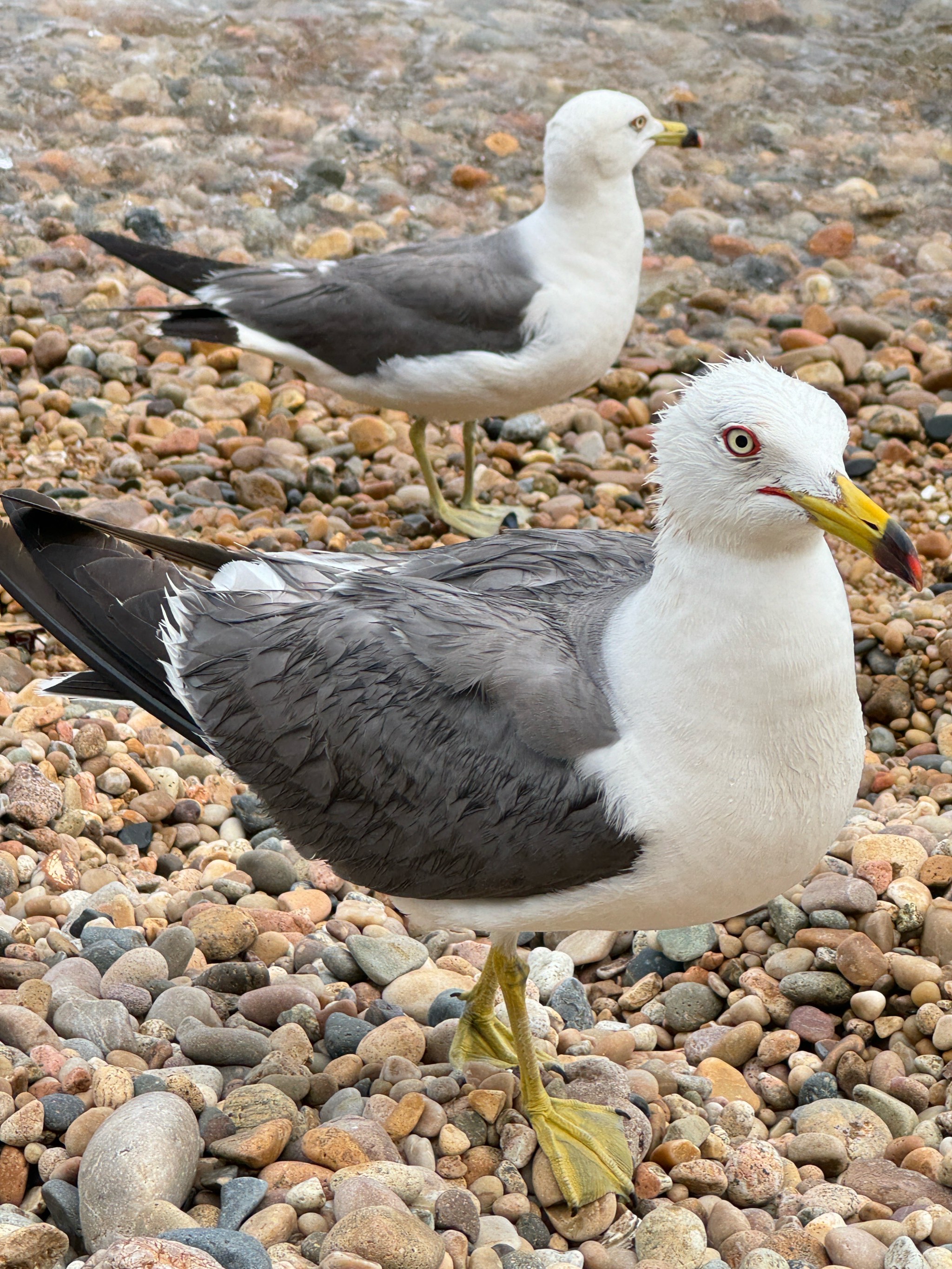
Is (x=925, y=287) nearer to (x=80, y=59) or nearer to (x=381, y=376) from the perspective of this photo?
(x=381, y=376)

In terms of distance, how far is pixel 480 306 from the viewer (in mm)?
6449

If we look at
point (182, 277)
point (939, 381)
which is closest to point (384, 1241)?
point (182, 277)

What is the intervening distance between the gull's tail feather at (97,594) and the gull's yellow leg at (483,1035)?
97cm

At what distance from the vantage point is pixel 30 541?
3941 mm

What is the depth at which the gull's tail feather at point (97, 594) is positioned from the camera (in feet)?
12.4

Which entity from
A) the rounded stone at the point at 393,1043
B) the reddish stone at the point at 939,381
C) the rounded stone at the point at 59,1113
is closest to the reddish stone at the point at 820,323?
the reddish stone at the point at 939,381

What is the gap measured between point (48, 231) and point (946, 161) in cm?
651

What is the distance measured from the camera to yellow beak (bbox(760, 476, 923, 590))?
9.12 ft

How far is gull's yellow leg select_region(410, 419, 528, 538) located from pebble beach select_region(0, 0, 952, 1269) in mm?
134

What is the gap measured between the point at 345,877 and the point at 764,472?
148cm

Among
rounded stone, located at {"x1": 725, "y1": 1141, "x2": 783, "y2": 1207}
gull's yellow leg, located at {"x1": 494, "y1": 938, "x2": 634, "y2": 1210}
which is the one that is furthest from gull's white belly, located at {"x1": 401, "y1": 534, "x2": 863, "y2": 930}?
rounded stone, located at {"x1": 725, "y1": 1141, "x2": 783, "y2": 1207}

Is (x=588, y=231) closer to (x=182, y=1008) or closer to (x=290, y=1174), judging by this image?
(x=182, y=1008)

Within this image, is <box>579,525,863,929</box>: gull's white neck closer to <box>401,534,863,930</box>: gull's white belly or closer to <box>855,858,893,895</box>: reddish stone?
<box>401,534,863,930</box>: gull's white belly

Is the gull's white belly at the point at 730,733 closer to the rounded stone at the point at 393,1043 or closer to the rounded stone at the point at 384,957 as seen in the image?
the rounded stone at the point at 393,1043
